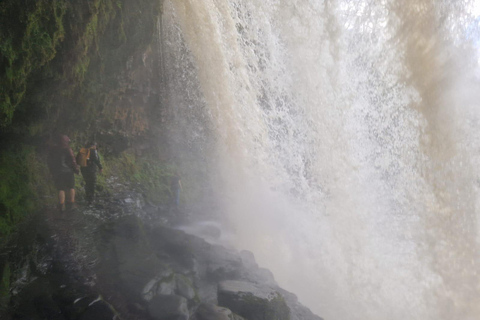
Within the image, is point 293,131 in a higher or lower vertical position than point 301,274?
higher

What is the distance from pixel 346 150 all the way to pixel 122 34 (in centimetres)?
422

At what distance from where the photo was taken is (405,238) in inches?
266

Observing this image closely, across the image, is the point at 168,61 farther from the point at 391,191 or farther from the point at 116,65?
the point at 391,191

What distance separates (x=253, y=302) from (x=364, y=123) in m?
3.85

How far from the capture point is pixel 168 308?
388cm

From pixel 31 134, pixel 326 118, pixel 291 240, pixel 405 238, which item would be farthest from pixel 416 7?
pixel 31 134

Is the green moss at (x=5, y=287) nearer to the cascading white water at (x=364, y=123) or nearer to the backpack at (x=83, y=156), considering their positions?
the backpack at (x=83, y=156)

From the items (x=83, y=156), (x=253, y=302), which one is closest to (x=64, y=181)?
(x=83, y=156)

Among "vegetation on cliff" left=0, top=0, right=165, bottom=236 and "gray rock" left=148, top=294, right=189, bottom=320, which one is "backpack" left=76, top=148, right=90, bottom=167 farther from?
"gray rock" left=148, top=294, right=189, bottom=320

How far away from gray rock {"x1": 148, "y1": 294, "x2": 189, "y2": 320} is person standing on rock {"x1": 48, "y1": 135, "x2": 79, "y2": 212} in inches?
76.4

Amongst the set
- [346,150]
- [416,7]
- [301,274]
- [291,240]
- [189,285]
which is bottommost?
[189,285]

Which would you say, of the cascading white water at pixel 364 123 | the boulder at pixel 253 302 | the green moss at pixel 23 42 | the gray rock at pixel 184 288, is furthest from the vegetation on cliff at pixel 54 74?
the boulder at pixel 253 302

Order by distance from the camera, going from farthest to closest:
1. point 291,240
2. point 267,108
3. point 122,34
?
1. point 291,240
2. point 267,108
3. point 122,34

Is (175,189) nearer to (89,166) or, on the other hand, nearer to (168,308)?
(89,166)
